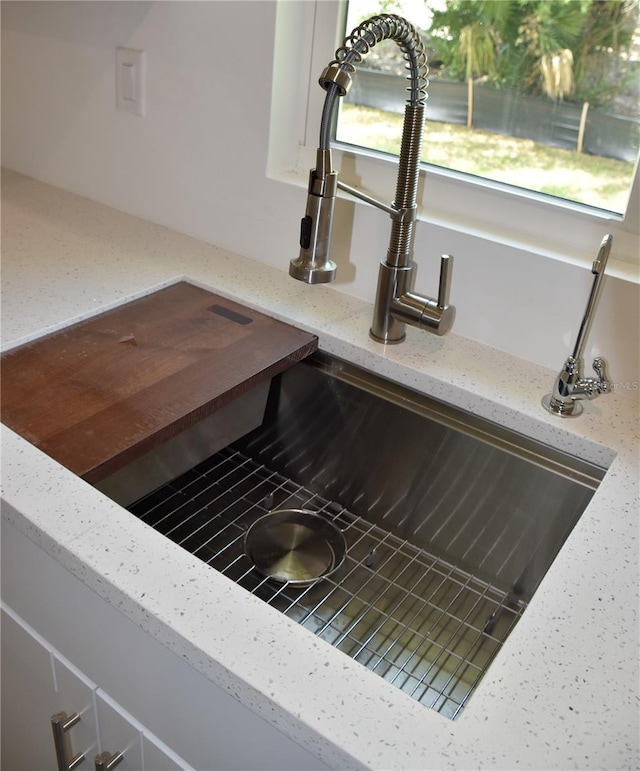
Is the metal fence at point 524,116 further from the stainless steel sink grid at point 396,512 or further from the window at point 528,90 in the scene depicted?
the stainless steel sink grid at point 396,512

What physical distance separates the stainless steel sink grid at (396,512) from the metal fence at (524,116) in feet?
1.40

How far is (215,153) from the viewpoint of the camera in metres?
1.40

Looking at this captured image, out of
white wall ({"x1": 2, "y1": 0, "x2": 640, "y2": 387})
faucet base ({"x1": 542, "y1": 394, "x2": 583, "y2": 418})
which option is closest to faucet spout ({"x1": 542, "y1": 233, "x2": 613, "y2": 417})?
faucet base ({"x1": 542, "y1": 394, "x2": 583, "y2": 418})

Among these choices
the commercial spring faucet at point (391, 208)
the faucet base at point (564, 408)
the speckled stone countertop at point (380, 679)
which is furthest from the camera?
the faucet base at point (564, 408)

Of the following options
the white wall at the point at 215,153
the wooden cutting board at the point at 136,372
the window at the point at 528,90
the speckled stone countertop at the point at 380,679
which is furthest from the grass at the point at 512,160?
the wooden cutting board at the point at 136,372

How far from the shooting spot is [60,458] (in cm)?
85

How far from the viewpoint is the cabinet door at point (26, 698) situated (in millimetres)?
915

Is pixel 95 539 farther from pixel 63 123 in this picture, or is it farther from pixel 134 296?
pixel 63 123

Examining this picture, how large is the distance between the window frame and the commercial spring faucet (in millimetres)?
122

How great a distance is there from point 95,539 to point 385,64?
2.97 feet

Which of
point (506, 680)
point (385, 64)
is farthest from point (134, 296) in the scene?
point (506, 680)

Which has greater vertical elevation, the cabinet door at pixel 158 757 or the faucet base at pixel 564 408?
the faucet base at pixel 564 408

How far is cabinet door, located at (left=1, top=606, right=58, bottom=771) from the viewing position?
92 cm

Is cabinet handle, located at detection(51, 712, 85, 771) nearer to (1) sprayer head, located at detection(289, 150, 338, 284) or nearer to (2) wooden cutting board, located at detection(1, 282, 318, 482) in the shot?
(2) wooden cutting board, located at detection(1, 282, 318, 482)
